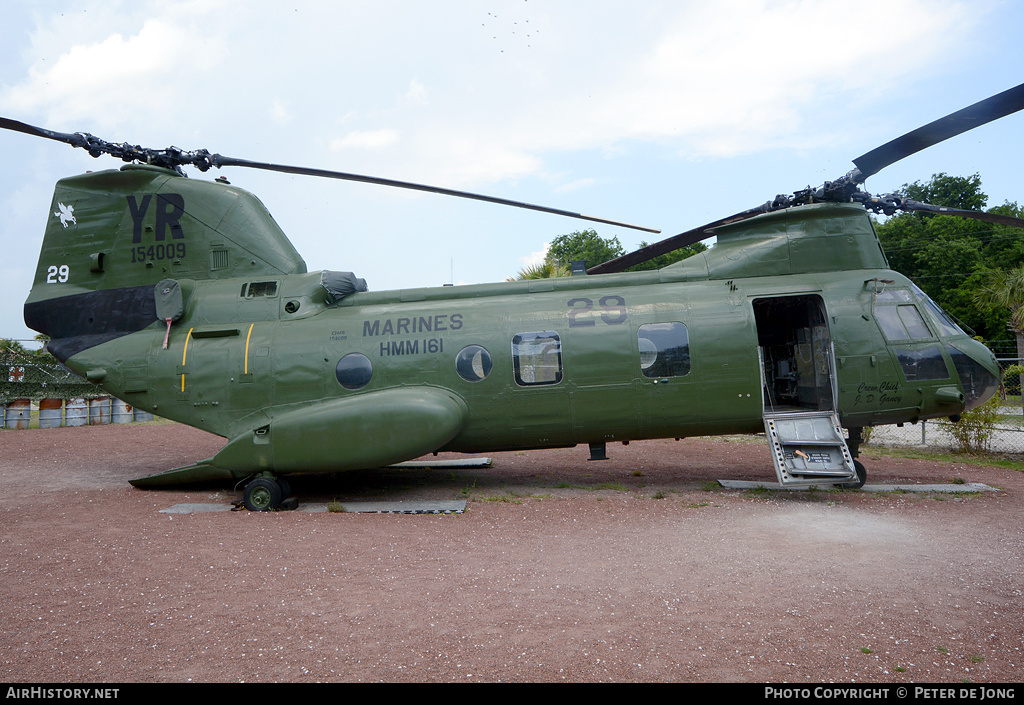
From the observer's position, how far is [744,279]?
10.2 m

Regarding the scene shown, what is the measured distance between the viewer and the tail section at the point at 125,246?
10.8 meters

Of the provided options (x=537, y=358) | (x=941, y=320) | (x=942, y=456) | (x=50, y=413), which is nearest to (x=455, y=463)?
(x=537, y=358)

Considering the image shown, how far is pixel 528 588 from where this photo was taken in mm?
5414

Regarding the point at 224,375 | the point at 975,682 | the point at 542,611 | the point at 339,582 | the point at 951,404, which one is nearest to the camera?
the point at 975,682

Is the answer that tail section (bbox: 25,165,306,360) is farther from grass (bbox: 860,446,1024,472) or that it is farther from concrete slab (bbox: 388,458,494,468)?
grass (bbox: 860,446,1024,472)

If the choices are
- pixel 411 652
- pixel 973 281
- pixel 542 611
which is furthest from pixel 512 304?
pixel 973 281

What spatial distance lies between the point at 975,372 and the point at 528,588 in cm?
862

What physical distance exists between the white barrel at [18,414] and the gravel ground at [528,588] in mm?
15356

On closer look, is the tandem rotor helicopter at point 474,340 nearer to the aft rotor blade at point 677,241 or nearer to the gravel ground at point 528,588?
the aft rotor blade at point 677,241

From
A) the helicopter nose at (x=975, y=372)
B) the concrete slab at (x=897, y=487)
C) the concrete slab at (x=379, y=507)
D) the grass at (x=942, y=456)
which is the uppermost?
the helicopter nose at (x=975, y=372)

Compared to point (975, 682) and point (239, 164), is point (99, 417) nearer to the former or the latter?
point (239, 164)

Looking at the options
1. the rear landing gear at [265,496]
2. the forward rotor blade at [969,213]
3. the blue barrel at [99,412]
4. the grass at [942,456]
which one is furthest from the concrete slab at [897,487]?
the blue barrel at [99,412]

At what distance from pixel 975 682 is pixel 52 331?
14005 mm

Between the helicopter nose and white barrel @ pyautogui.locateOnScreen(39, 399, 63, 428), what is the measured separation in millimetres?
28089
